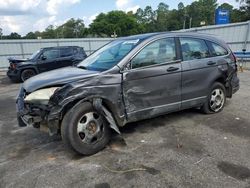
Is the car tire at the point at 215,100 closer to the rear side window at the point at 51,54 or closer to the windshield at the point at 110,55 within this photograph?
the windshield at the point at 110,55

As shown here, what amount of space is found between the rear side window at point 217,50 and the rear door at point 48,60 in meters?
9.24

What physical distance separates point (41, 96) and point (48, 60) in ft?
31.8

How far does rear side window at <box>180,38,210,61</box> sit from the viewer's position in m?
4.91

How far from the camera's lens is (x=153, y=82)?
4426mm

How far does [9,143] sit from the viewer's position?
461 cm

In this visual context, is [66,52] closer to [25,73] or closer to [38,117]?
[25,73]

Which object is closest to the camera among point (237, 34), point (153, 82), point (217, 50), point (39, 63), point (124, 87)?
point (124, 87)

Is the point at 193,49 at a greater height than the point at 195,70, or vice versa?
the point at 193,49

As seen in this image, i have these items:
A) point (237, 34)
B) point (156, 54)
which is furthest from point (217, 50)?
point (237, 34)

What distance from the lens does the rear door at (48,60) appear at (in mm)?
12734

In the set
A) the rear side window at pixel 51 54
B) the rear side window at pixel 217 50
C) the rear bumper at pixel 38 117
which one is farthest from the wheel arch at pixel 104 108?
the rear side window at pixel 51 54

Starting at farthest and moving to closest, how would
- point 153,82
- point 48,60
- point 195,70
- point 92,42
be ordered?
point 92,42 < point 48,60 < point 195,70 < point 153,82

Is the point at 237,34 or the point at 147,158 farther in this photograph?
the point at 237,34

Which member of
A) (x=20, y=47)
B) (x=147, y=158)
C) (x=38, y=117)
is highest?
(x=20, y=47)
